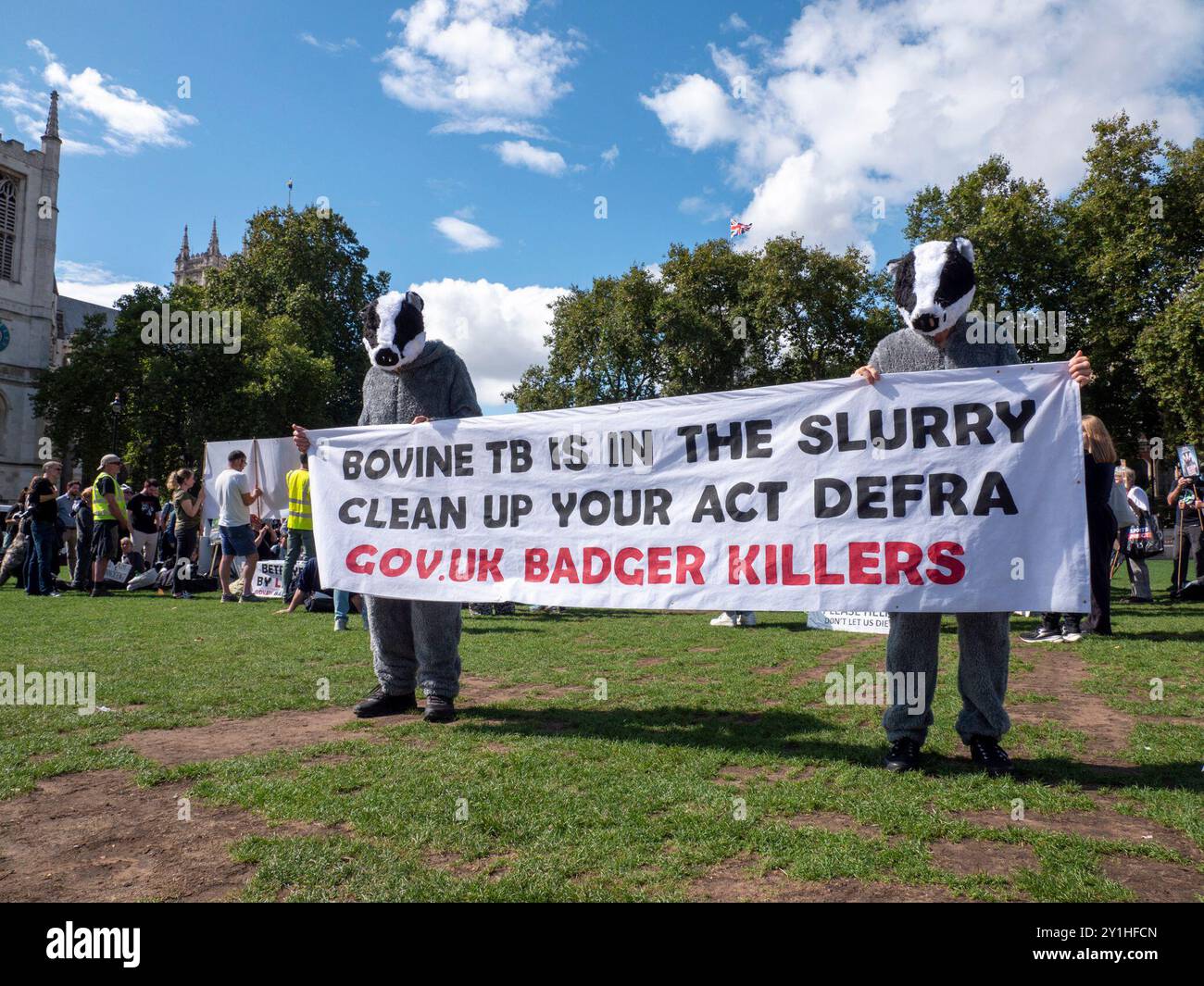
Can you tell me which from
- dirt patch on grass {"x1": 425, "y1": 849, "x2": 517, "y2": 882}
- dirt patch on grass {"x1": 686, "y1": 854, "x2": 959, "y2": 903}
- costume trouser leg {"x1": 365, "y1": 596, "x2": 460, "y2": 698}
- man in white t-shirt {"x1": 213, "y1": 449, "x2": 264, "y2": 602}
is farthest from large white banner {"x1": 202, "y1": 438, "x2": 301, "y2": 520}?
dirt patch on grass {"x1": 686, "y1": 854, "x2": 959, "y2": 903}

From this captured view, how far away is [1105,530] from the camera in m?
8.80

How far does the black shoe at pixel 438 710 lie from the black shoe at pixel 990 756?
9.72ft

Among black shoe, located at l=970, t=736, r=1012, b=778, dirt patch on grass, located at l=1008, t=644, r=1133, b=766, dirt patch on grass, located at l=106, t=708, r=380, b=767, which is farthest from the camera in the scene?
dirt patch on grass, located at l=1008, t=644, r=1133, b=766

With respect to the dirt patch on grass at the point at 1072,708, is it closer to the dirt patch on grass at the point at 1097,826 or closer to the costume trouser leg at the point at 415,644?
the dirt patch on grass at the point at 1097,826

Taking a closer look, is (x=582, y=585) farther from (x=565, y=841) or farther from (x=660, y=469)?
(x=565, y=841)

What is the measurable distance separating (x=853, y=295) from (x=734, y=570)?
37945 millimetres

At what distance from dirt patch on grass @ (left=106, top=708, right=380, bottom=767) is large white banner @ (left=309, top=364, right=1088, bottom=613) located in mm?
888

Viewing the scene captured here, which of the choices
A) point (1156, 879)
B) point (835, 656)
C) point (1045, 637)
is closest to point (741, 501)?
point (1156, 879)

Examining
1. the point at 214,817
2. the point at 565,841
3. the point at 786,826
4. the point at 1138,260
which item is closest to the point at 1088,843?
the point at 786,826

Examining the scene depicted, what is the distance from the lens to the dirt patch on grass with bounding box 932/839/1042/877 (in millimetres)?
2910

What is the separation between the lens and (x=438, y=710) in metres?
5.15

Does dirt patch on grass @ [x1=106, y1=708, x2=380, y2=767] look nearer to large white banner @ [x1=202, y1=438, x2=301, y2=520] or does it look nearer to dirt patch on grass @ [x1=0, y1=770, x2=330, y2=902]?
dirt patch on grass @ [x1=0, y1=770, x2=330, y2=902]

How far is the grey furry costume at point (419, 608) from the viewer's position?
5254 mm

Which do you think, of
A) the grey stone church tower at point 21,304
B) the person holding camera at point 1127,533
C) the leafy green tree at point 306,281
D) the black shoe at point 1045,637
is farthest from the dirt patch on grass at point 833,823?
the grey stone church tower at point 21,304
